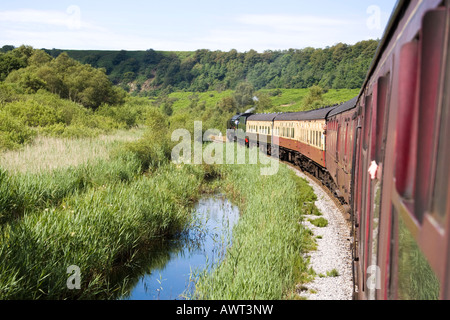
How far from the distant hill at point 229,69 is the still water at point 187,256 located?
5580 cm

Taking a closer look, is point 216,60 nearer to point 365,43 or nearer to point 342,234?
point 365,43

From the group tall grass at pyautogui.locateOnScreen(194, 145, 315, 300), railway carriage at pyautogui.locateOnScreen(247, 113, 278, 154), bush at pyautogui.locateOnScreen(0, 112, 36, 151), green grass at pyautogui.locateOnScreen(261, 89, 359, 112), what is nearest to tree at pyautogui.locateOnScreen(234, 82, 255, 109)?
green grass at pyautogui.locateOnScreen(261, 89, 359, 112)

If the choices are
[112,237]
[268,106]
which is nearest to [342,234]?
[112,237]

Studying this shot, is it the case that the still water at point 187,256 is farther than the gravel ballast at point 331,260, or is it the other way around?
the still water at point 187,256

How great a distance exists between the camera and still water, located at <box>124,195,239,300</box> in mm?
8797

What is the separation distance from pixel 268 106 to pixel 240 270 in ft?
248

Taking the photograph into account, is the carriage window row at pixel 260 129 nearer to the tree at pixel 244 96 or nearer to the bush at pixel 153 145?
the bush at pixel 153 145

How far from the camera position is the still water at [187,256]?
8.80m

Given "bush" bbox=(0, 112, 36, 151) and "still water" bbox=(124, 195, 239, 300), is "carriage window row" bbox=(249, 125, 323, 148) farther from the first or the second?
"bush" bbox=(0, 112, 36, 151)

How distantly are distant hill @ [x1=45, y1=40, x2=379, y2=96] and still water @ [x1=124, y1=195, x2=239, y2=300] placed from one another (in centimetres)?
5580

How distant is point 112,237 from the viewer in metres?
9.38

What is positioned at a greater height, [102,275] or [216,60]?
[216,60]

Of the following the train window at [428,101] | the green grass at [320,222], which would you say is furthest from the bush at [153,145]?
the train window at [428,101]

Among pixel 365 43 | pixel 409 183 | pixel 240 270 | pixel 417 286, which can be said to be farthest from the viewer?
pixel 365 43
